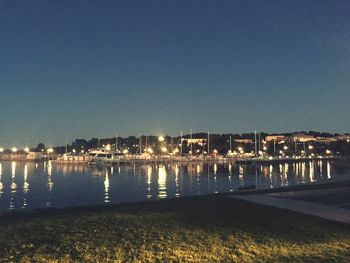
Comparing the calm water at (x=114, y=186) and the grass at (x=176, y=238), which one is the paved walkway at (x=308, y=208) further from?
the calm water at (x=114, y=186)

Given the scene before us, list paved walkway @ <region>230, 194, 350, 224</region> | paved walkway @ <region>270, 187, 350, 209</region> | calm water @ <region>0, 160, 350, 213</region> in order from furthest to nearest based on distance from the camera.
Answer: calm water @ <region>0, 160, 350, 213</region> → paved walkway @ <region>270, 187, 350, 209</region> → paved walkway @ <region>230, 194, 350, 224</region>

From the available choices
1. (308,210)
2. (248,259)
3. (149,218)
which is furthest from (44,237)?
(308,210)

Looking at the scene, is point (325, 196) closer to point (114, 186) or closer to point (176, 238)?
point (176, 238)

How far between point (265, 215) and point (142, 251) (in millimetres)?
6417

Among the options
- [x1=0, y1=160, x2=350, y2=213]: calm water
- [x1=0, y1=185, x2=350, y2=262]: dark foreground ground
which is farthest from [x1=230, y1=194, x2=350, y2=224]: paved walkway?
[x1=0, y1=160, x2=350, y2=213]: calm water

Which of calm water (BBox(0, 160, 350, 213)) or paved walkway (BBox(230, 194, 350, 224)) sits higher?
paved walkway (BBox(230, 194, 350, 224))

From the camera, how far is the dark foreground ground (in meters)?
9.39

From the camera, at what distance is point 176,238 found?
428 inches

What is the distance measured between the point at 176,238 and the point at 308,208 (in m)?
8.20

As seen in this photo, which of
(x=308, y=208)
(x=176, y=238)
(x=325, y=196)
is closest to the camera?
(x=176, y=238)

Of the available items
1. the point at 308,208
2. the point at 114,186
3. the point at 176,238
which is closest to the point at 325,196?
the point at 308,208

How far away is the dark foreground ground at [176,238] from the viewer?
30.8 ft

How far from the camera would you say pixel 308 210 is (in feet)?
54.2

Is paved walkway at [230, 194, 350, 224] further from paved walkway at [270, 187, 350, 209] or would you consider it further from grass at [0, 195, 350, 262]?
paved walkway at [270, 187, 350, 209]
